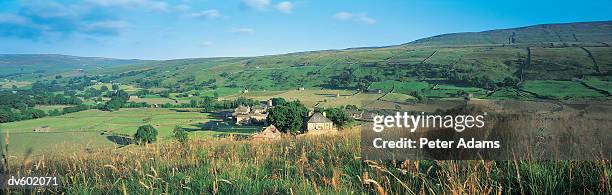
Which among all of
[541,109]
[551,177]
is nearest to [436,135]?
[551,177]

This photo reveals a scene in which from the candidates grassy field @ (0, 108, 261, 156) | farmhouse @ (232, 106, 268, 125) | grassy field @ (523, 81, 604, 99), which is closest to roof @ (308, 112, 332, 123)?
grassy field @ (0, 108, 261, 156)

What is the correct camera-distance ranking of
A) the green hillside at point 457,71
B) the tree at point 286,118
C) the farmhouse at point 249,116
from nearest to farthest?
the tree at point 286,118, the green hillside at point 457,71, the farmhouse at point 249,116

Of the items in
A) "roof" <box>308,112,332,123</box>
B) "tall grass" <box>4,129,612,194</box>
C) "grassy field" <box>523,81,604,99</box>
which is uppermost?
"tall grass" <box>4,129,612,194</box>

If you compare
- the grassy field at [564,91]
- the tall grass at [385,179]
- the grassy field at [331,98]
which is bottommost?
the grassy field at [331,98]

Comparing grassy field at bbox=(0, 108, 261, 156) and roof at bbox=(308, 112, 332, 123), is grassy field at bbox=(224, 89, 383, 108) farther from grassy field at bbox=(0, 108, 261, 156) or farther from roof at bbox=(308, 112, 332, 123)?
grassy field at bbox=(0, 108, 261, 156)

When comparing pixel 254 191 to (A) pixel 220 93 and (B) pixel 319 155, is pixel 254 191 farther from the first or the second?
(A) pixel 220 93

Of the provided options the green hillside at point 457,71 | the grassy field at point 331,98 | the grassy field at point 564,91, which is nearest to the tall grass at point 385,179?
the grassy field at point 564,91

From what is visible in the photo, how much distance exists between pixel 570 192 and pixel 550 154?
91 centimetres

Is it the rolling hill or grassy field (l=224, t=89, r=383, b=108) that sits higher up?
the rolling hill

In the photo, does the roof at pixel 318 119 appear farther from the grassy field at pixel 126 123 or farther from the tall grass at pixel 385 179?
the tall grass at pixel 385 179

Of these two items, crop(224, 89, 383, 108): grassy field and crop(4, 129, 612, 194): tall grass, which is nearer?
crop(4, 129, 612, 194): tall grass

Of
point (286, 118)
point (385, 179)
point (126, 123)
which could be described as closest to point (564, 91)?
point (385, 179)

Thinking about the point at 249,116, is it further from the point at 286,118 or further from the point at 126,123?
the point at 286,118

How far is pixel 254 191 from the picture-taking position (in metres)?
4.45
